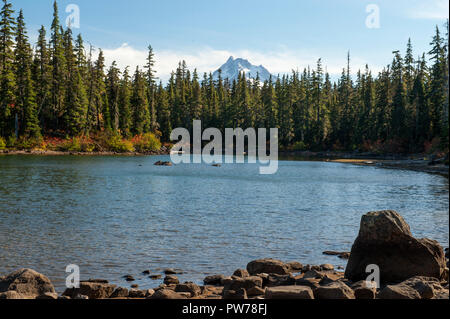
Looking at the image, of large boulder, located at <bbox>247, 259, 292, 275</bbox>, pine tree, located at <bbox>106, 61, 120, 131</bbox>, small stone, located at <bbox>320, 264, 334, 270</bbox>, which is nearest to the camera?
large boulder, located at <bbox>247, 259, 292, 275</bbox>

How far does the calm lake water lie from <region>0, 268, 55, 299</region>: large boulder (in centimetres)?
150

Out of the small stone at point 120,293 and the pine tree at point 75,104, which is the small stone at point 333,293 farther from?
the pine tree at point 75,104

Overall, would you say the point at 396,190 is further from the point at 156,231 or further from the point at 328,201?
the point at 156,231

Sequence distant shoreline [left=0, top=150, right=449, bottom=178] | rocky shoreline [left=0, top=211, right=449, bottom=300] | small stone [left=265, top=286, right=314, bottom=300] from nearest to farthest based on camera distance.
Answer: small stone [left=265, top=286, right=314, bottom=300], rocky shoreline [left=0, top=211, right=449, bottom=300], distant shoreline [left=0, top=150, right=449, bottom=178]

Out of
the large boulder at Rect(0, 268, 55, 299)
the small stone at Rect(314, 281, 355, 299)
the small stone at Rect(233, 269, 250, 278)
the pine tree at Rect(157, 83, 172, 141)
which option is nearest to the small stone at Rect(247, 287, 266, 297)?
the small stone at Rect(314, 281, 355, 299)

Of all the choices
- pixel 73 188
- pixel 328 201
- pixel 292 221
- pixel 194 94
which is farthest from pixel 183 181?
pixel 194 94

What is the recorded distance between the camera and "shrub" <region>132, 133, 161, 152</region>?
3723 inches

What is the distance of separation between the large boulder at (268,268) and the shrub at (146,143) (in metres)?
83.0

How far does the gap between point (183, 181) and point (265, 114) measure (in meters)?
75.7

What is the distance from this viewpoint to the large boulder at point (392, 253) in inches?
471

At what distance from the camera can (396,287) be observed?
9.73 metres

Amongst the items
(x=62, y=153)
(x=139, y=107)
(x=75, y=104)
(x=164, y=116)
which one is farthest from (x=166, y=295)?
(x=164, y=116)

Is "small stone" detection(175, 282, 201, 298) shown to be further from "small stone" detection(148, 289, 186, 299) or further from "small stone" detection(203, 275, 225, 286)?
"small stone" detection(203, 275, 225, 286)
